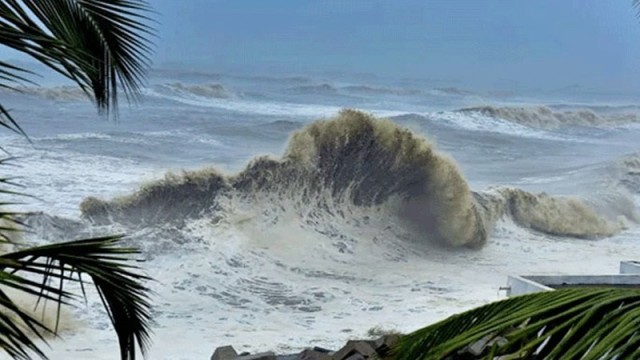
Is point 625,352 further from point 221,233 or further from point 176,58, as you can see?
point 176,58

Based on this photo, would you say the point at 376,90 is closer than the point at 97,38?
No

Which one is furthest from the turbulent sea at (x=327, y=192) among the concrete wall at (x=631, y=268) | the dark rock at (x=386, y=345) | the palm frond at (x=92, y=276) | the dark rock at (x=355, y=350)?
the palm frond at (x=92, y=276)

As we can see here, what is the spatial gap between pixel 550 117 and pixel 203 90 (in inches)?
156

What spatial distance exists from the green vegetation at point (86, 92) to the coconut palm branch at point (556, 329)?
400 mm

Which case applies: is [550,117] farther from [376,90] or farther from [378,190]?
[378,190]

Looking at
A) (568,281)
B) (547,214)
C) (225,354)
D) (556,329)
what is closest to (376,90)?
(547,214)

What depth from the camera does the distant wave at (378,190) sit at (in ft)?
25.3

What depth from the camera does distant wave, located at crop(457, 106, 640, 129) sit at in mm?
9086

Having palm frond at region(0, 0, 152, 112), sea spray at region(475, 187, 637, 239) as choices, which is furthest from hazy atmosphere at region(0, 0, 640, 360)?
palm frond at region(0, 0, 152, 112)

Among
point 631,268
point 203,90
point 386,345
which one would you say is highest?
point 203,90

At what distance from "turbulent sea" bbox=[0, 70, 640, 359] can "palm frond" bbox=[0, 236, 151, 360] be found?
15.8 feet

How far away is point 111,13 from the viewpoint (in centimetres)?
126

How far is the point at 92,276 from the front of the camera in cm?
92

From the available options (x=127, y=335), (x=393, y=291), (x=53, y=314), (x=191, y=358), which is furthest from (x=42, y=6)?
(x=393, y=291)
